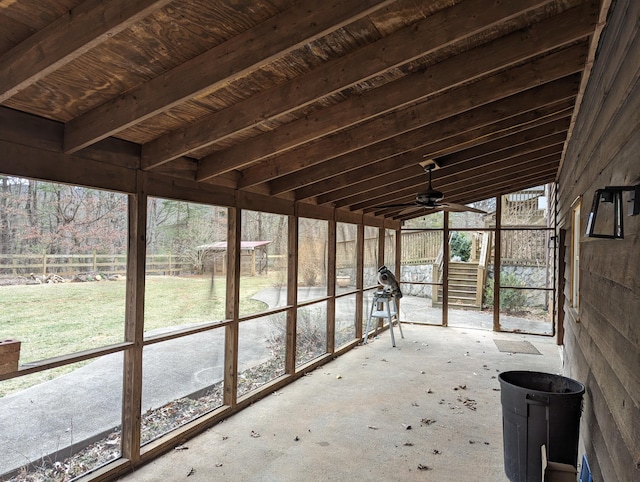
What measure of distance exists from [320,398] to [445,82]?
3453mm

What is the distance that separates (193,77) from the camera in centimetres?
209

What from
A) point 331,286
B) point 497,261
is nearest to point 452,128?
point 331,286

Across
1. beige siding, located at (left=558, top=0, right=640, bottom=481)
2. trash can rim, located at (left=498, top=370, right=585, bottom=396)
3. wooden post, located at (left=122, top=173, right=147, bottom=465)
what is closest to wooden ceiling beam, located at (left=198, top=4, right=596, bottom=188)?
beige siding, located at (left=558, top=0, right=640, bottom=481)

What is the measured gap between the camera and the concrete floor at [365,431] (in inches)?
122

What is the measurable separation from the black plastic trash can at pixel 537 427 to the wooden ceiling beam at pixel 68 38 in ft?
9.35

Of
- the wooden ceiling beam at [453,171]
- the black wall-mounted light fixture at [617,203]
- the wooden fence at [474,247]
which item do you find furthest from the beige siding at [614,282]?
the wooden fence at [474,247]

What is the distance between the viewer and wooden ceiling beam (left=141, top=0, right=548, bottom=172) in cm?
197

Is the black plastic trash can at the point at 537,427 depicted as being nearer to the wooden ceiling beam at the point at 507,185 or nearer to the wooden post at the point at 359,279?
the wooden ceiling beam at the point at 507,185

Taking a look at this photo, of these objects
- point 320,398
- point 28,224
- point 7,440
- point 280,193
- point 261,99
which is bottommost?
point 320,398

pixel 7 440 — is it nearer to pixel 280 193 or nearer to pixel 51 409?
pixel 51 409

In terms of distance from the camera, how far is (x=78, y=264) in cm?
276

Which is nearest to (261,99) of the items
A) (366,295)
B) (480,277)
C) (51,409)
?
(51,409)

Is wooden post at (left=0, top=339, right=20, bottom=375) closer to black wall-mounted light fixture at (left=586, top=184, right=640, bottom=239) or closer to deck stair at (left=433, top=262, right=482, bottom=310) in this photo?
black wall-mounted light fixture at (left=586, top=184, right=640, bottom=239)

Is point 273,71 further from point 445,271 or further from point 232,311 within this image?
point 445,271
